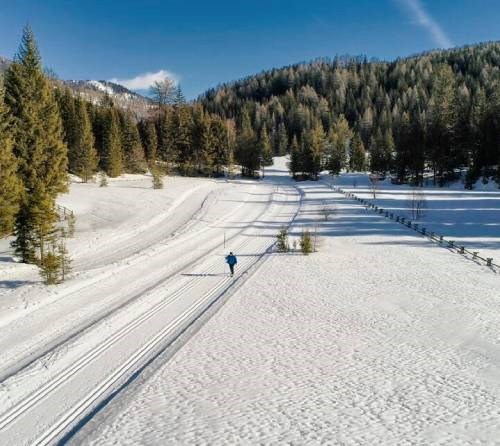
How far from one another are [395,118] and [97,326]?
131 m

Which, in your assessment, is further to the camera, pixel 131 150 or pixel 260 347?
pixel 131 150

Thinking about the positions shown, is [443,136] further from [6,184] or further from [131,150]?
[6,184]

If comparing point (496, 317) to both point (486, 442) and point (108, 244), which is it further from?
point (108, 244)

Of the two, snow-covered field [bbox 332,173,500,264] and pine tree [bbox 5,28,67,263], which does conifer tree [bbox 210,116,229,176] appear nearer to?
snow-covered field [bbox 332,173,500,264]

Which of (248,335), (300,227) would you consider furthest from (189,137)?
(248,335)

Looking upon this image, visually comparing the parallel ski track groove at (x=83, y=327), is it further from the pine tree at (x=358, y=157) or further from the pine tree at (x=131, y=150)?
the pine tree at (x=358, y=157)

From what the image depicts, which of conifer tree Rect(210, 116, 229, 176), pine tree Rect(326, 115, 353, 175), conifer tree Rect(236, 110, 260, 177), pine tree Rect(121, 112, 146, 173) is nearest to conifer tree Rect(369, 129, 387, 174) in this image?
pine tree Rect(326, 115, 353, 175)

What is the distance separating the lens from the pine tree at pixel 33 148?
27438 mm

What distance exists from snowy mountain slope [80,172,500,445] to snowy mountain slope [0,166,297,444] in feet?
4.41

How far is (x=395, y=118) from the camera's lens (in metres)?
132

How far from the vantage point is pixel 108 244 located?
34.2 meters

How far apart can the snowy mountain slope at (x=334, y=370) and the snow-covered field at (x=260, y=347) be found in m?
0.06

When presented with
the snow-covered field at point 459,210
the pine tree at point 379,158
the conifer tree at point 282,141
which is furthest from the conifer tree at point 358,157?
the conifer tree at point 282,141

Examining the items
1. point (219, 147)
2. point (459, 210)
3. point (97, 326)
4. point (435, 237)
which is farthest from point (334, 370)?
point (219, 147)
